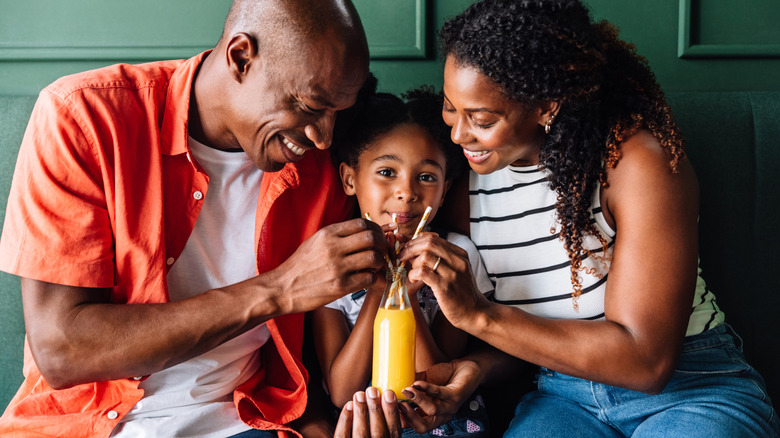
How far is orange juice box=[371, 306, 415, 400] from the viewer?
1336mm

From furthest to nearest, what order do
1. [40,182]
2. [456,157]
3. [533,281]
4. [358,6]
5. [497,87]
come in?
[358,6] < [456,157] < [533,281] < [497,87] < [40,182]

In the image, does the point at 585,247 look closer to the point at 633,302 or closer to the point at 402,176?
the point at 633,302

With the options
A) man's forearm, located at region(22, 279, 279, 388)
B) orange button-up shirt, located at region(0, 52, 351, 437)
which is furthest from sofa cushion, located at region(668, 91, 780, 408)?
man's forearm, located at region(22, 279, 279, 388)

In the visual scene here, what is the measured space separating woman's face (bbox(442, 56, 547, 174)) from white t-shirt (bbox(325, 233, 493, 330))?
0.29 meters

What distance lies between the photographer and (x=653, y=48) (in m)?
2.01

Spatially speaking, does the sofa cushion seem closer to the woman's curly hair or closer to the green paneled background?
the green paneled background

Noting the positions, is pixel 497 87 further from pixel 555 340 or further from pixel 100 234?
pixel 100 234

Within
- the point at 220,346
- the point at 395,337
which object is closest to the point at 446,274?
the point at 395,337

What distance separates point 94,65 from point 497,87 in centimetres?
145

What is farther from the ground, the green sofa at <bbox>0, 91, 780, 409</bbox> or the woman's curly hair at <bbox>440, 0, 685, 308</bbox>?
the woman's curly hair at <bbox>440, 0, 685, 308</bbox>

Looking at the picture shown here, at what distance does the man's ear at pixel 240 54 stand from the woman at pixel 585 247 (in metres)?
0.47

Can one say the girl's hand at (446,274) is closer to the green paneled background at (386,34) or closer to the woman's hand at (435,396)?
the woman's hand at (435,396)

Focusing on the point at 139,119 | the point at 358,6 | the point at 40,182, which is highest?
the point at 358,6

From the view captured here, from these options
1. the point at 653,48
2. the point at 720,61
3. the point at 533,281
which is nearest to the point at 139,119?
the point at 533,281
